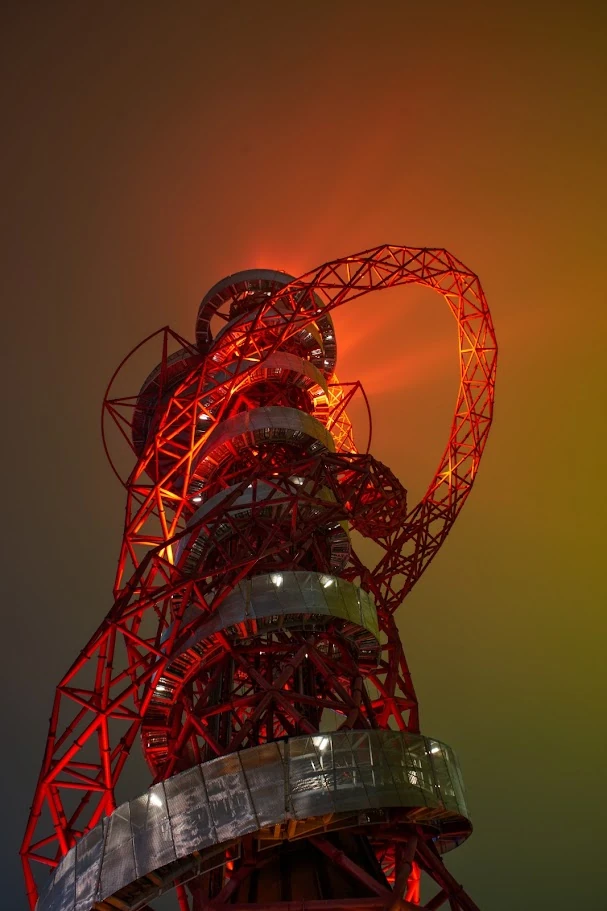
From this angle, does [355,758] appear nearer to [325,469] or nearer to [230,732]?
[230,732]

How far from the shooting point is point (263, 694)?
58.5 ft

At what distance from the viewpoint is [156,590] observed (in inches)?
813

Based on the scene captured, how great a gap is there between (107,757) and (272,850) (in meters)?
5.17

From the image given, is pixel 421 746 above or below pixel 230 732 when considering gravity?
below

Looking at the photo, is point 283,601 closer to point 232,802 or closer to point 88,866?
point 232,802

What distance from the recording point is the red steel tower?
13.9 m

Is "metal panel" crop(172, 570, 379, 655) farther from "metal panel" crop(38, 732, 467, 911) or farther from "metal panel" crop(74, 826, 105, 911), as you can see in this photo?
"metal panel" crop(74, 826, 105, 911)

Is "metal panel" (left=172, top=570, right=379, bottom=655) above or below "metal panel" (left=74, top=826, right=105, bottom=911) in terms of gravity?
above

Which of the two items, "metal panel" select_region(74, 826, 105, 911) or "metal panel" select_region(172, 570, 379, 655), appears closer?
"metal panel" select_region(74, 826, 105, 911)

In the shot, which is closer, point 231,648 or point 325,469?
point 231,648

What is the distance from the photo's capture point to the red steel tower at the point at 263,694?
13.9 meters

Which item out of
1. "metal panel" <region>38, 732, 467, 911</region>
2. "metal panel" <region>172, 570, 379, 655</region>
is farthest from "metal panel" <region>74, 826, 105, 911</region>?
"metal panel" <region>172, 570, 379, 655</region>

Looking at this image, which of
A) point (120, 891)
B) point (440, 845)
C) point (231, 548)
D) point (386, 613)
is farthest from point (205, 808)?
point (386, 613)

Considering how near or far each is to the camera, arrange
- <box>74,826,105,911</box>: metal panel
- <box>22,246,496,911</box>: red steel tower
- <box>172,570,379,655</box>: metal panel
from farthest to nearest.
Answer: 1. <box>172,570,379,655</box>: metal panel
2. <box>22,246,496,911</box>: red steel tower
3. <box>74,826,105,911</box>: metal panel
